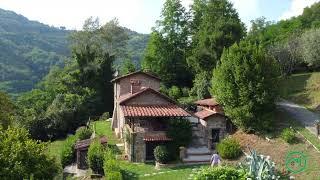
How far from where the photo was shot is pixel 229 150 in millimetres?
32594

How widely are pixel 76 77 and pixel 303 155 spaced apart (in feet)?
117

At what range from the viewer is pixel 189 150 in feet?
117

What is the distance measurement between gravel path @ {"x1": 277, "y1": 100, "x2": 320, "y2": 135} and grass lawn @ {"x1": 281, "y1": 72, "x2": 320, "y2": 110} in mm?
1099

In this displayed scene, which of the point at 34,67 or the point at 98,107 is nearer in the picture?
the point at 98,107

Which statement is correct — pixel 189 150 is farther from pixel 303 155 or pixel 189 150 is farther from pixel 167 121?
pixel 303 155

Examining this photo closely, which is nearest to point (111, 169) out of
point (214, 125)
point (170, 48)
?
point (214, 125)

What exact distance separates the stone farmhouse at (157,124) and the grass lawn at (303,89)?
9.59 meters

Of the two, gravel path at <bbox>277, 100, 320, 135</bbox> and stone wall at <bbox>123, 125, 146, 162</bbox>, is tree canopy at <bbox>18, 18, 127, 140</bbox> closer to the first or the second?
stone wall at <bbox>123, 125, 146, 162</bbox>

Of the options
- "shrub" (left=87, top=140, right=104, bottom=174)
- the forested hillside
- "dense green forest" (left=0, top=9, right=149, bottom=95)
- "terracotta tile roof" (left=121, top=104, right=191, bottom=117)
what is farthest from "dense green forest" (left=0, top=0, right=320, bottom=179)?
the forested hillside

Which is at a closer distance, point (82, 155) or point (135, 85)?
point (82, 155)

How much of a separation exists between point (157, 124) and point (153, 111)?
48.0 inches

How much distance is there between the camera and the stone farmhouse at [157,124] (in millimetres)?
33812

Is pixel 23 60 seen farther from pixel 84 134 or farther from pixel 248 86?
pixel 248 86

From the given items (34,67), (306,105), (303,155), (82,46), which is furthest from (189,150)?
(34,67)
